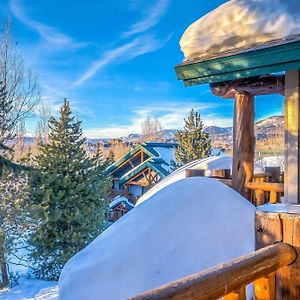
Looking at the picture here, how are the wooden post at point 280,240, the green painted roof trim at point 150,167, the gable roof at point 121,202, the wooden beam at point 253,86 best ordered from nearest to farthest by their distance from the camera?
1. the wooden post at point 280,240
2. the wooden beam at point 253,86
3. the green painted roof trim at point 150,167
4. the gable roof at point 121,202

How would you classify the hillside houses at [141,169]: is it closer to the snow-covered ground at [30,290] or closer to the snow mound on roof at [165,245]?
the snow-covered ground at [30,290]

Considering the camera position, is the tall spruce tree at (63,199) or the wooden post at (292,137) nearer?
the wooden post at (292,137)

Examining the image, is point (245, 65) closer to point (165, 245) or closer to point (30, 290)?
point (165, 245)

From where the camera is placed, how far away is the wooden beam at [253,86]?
11.3ft

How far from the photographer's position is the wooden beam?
3441mm

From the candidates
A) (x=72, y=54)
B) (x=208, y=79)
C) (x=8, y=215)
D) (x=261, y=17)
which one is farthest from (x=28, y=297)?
(x=72, y=54)

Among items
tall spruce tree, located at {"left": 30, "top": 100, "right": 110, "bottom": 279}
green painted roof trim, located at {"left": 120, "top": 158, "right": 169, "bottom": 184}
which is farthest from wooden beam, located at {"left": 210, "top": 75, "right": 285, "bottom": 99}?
green painted roof trim, located at {"left": 120, "top": 158, "right": 169, "bottom": 184}

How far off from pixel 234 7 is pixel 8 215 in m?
9.93

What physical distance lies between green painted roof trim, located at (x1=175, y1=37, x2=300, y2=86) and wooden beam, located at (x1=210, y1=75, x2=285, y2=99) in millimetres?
624

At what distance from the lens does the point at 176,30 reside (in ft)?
52.7

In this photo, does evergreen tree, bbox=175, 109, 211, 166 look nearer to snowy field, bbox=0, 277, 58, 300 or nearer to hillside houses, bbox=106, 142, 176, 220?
hillside houses, bbox=106, 142, 176, 220

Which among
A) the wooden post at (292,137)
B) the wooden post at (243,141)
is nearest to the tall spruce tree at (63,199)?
the wooden post at (243,141)

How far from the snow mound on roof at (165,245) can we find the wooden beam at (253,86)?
1019 mm

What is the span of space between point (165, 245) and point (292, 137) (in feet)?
4.82
